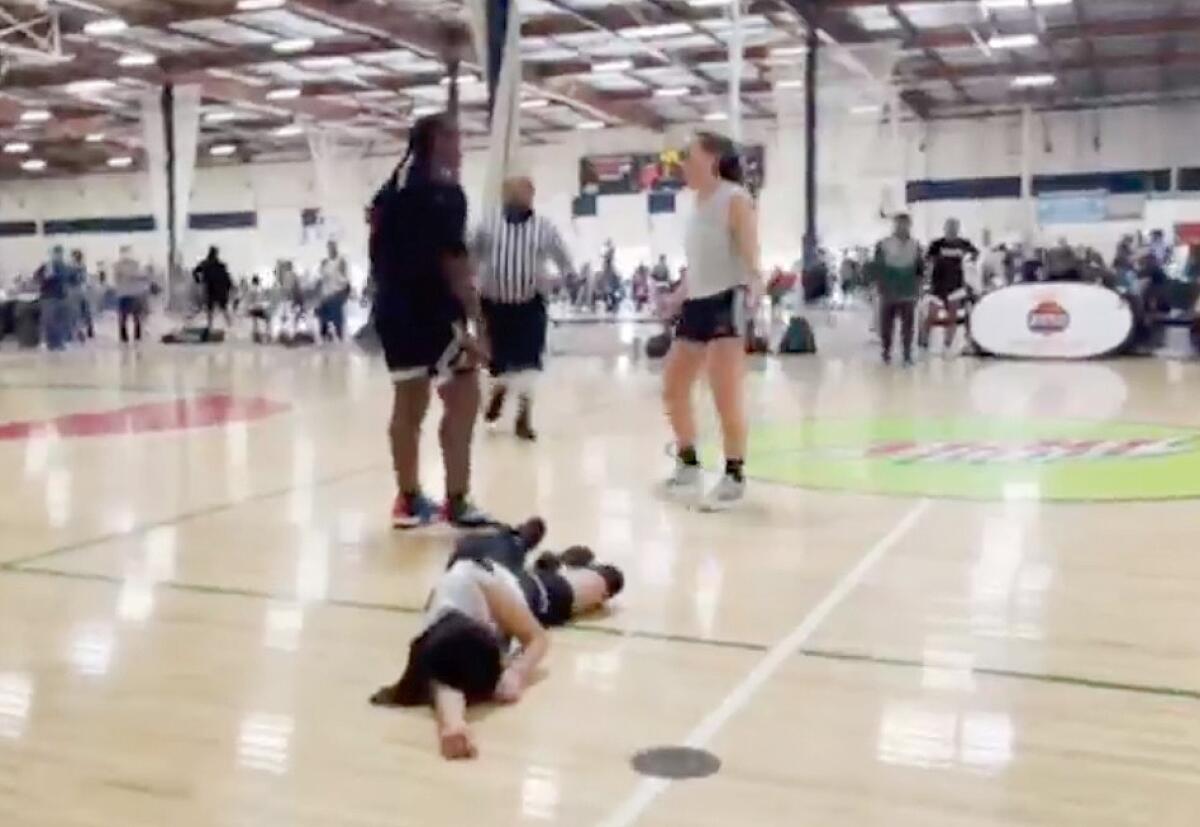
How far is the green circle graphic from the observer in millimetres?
5301

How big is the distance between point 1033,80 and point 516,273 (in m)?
21.5

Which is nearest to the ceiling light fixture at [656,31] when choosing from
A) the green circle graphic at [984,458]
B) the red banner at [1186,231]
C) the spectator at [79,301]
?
the spectator at [79,301]

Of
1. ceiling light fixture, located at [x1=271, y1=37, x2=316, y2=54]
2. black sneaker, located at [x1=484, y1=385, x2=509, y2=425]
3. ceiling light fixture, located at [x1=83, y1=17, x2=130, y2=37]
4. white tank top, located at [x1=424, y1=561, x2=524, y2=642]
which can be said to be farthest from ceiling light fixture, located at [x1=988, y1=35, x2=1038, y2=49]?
white tank top, located at [x1=424, y1=561, x2=524, y2=642]

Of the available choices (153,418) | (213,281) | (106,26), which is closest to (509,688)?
(153,418)

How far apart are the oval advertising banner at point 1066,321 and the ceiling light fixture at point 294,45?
Result: 41.7ft

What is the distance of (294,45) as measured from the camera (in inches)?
844

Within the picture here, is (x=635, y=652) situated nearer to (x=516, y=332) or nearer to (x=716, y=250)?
(x=716, y=250)

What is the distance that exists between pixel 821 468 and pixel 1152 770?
3.65m

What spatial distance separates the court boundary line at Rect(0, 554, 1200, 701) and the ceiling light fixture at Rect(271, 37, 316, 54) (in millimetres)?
18716

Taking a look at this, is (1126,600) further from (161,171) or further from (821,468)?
(161,171)

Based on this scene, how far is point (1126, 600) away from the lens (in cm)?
353

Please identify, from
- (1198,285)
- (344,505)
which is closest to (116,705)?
(344,505)

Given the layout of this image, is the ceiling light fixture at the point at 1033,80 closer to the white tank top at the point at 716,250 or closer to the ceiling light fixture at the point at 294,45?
the ceiling light fixture at the point at 294,45

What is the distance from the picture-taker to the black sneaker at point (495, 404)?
739 cm
